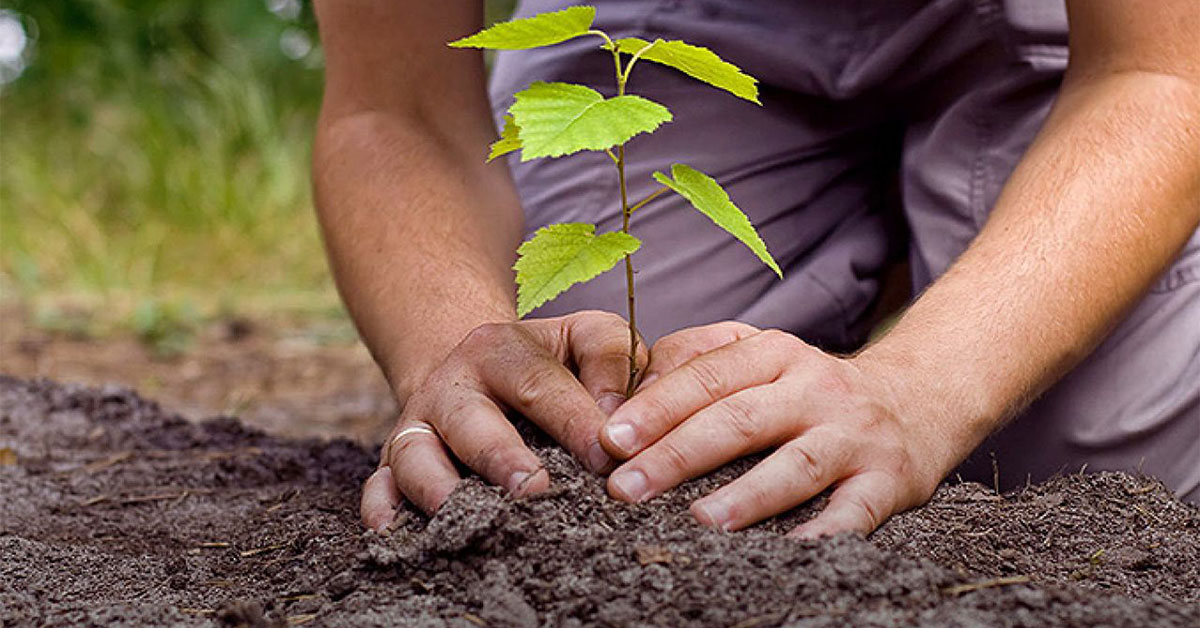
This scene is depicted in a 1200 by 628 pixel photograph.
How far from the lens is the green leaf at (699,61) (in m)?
1.19

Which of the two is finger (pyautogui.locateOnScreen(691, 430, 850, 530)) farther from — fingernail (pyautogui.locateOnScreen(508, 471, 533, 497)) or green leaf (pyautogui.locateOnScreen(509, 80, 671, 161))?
green leaf (pyautogui.locateOnScreen(509, 80, 671, 161))

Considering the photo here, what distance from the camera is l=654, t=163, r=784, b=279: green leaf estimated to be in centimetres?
119

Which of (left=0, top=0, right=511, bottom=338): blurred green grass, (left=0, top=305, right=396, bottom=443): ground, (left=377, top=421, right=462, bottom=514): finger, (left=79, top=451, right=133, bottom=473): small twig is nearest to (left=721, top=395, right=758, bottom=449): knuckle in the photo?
(left=377, top=421, right=462, bottom=514): finger

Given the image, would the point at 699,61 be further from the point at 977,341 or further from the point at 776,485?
the point at 977,341

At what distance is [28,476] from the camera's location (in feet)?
6.70

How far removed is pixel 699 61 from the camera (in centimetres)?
122

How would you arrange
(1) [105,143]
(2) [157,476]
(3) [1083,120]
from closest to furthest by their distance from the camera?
(3) [1083,120] → (2) [157,476] → (1) [105,143]

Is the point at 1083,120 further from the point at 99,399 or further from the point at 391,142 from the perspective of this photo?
the point at 99,399

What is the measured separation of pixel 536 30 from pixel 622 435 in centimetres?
43

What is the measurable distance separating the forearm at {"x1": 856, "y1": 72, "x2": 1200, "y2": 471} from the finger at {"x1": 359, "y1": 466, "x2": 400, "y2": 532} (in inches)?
23.6

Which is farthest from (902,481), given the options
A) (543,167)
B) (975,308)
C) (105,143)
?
(105,143)

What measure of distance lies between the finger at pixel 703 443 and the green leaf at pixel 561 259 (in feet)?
0.69

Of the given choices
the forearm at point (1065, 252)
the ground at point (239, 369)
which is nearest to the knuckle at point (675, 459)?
the forearm at point (1065, 252)

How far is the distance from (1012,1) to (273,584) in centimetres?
154
